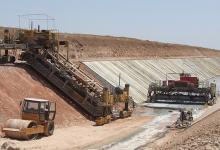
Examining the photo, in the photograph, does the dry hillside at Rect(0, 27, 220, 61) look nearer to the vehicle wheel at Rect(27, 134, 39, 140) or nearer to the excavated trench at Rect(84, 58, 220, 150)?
the excavated trench at Rect(84, 58, 220, 150)

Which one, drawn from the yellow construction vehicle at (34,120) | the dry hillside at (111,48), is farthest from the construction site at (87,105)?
the dry hillside at (111,48)

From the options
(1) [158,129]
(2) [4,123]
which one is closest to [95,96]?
(1) [158,129]

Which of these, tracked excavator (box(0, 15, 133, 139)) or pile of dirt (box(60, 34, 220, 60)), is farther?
pile of dirt (box(60, 34, 220, 60))

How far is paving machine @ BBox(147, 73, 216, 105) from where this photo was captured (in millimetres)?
49969

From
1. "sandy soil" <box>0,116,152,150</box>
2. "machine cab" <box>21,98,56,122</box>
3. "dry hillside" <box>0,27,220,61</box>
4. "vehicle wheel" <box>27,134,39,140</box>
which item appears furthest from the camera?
"dry hillside" <box>0,27,220,61</box>

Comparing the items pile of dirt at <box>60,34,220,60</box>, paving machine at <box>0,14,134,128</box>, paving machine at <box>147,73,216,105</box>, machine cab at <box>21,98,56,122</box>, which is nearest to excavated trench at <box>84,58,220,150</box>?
paving machine at <box>147,73,216,105</box>

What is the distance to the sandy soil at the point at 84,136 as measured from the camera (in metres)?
26.8

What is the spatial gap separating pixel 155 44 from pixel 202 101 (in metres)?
63.0

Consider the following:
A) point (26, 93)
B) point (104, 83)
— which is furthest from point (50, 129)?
point (104, 83)

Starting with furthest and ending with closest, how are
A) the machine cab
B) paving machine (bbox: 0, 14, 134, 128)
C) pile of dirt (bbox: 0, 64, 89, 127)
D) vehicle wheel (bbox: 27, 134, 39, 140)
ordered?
paving machine (bbox: 0, 14, 134, 128) → pile of dirt (bbox: 0, 64, 89, 127) → the machine cab → vehicle wheel (bbox: 27, 134, 39, 140)

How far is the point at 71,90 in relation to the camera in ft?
125

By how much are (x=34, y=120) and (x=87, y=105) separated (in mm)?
9127

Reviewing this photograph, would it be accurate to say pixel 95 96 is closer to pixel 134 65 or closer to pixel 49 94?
pixel 49 94

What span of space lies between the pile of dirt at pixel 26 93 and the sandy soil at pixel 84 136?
4.95 feet
